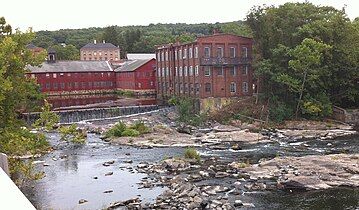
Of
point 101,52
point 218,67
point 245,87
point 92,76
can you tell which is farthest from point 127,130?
point 101,52

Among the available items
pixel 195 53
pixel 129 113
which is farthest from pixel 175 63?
pixel 129 113

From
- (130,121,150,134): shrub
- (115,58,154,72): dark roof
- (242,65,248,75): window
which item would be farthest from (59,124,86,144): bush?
(115,58,154,72): dark roof

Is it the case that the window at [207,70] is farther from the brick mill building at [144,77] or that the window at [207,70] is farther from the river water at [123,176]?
the brick mill building at [144,77]

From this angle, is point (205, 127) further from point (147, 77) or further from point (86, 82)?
point (86, 82)

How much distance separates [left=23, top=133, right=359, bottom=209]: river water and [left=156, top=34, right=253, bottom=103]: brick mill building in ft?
60.2

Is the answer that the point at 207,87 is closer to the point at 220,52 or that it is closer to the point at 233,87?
the point at 233,87

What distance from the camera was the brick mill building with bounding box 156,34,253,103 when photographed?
58.3 meters

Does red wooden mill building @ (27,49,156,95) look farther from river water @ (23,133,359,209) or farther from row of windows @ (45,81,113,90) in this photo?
river water @ (23,133,359,209)

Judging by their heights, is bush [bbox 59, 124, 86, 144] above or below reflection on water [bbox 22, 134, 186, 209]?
above

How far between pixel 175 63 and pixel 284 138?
2818 centimetres

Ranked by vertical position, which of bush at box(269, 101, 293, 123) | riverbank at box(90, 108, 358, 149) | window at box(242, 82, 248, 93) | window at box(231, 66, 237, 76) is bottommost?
riverbank at box(90, 108, 358, 149)

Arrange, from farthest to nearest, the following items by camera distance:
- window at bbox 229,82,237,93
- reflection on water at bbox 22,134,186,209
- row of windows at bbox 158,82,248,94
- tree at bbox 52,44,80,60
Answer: tree at bbox 52,44,80,60 → window at bbox 229,82,237,93 → row of windows at bbox 158,82,248,94 → reflection on water at bbox 22,134,186,209

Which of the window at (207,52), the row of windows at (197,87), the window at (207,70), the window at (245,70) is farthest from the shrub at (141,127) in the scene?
the window at (245,70)

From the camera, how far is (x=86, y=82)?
94.9 metres
